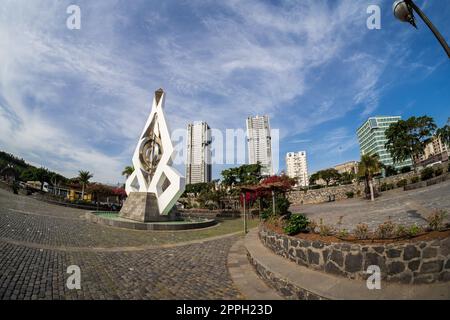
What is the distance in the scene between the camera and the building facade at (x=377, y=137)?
10597 cm

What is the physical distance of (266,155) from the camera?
8894 centimetres

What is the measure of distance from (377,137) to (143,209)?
12614cm

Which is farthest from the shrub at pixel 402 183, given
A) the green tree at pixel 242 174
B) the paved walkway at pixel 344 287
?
the paved walkway at pixel 344 287

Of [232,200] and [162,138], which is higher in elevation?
[162,138]

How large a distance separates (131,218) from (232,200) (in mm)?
21894

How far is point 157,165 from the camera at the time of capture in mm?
19656

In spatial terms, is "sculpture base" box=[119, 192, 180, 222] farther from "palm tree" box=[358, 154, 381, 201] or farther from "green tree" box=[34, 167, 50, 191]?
"green tree" box=[34, 167, 50, 191]

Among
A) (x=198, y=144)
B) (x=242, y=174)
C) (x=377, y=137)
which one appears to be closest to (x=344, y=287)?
(x=242, y=174)

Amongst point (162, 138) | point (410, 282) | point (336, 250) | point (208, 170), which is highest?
point (208, 170)

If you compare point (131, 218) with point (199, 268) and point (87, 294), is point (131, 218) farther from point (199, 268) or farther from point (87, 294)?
point (87, 294)

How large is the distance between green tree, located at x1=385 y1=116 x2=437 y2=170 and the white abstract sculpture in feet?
139

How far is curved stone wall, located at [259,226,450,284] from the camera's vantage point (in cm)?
423

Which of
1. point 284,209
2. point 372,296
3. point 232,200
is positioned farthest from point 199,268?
point 232,200

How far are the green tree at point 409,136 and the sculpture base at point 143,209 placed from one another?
42.8m
